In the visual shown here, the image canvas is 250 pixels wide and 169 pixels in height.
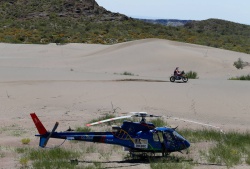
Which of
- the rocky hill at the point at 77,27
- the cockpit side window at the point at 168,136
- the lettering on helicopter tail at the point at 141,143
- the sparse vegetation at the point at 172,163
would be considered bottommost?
the sparse vegetation at the point at 172,163

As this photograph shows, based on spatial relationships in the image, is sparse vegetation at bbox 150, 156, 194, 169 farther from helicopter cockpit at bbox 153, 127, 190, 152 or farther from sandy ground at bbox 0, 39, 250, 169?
sandy ground at bbox 0, 39, 250, 169

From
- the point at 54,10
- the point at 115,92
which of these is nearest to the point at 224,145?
the point at 115,92

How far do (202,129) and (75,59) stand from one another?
25167 mm

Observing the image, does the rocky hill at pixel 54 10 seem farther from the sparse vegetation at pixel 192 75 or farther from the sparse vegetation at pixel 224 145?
the sparse vegetation at pixel 224 145

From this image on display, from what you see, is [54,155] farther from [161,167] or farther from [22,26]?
[22,26]

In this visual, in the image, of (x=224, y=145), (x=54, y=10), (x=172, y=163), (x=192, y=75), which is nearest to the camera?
(x=172, y=163)

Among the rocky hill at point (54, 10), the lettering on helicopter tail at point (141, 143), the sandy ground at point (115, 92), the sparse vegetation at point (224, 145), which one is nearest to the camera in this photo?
the lettering on helicopter tail at point (141, 143)

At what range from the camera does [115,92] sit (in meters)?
25.6

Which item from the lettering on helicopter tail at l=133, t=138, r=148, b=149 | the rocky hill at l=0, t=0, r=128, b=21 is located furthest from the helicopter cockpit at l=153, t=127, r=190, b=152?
the rocky hill at l=0, t=0, r=128, b=21

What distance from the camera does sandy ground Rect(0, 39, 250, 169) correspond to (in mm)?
19984

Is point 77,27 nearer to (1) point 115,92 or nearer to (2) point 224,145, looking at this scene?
(1) point 115,92

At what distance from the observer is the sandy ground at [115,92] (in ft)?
65.6

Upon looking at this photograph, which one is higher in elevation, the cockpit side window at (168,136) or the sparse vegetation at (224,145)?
the cockpit side window at (168,136)

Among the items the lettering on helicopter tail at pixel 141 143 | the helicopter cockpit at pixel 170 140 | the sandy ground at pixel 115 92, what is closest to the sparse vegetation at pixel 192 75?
the sandy ground at pixel 115 92
